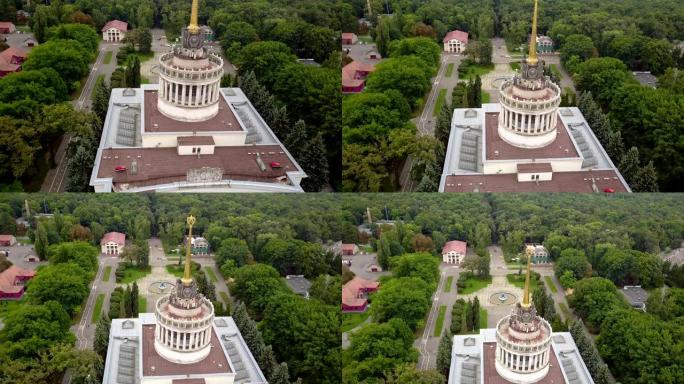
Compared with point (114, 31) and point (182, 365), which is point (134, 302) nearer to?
point (182, 365)

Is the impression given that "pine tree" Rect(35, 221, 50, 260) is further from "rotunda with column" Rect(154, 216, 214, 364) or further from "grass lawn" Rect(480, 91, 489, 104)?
"grass lawn" Rect(480, 91, 489, 104)

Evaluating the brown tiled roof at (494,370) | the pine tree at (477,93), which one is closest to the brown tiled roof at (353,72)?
the pine tree at (477,93)

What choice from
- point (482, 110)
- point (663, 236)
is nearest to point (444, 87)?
point (482, 110)

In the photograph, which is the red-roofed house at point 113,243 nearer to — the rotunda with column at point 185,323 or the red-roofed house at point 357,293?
the rotunda with column at point 185,323

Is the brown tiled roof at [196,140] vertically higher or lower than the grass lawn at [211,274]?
higher

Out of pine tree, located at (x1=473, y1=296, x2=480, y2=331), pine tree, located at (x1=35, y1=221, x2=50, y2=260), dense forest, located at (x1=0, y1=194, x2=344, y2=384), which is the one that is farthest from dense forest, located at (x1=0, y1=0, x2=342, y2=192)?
pine tree, located at (x1=473, y1=296, x2=480, y2=331)
